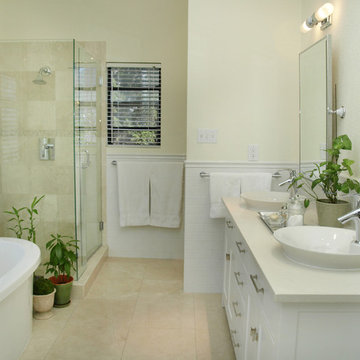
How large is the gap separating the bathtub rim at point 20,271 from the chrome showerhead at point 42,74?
1.29 metres

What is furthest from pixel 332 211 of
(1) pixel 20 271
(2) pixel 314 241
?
(1) pixel 20 271

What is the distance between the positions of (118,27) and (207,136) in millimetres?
1505

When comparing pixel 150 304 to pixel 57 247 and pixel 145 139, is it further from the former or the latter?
pixel 145 139

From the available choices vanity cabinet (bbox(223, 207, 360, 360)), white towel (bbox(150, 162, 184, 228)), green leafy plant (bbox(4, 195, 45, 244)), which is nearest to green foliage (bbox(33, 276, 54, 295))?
green leafy plant (bbox(4, 195, 45, 244))

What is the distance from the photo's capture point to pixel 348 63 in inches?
80.4

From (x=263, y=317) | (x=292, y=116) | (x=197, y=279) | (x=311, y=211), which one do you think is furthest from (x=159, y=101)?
(x=263, y=317)

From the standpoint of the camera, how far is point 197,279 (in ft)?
10.2

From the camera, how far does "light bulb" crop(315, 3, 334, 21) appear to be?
2.23 metres

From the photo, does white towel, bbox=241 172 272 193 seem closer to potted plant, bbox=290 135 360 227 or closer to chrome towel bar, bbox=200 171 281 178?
chrome towel bar, bbox=200 171 281 178

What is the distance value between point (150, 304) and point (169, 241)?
1.04 m

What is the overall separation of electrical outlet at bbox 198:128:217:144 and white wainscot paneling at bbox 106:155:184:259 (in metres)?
1.19

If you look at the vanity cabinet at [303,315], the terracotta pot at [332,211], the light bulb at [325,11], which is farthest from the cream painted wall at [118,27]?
the vanity cabinet at [303,315]

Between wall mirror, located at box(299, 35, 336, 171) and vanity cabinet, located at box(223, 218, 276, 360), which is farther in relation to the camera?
wall mirror, located at box(299, 35, 336, 171)

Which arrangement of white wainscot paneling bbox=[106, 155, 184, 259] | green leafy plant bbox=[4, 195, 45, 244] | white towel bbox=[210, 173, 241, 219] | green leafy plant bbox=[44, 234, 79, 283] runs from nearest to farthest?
1. green leafy plant bbox=[44, 234, 79, 283]
2. white towel bbox=[210, 173, 241, 219]
3. green leafy plant bbox=[4, 195, 45, 244]
4. white wainscot paneling bbox=[106, 155, 184, 259]
